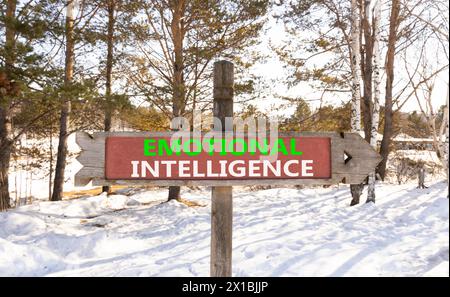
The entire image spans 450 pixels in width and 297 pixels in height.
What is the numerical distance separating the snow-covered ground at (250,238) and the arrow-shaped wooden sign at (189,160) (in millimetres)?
945

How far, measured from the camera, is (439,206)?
7.55 metres

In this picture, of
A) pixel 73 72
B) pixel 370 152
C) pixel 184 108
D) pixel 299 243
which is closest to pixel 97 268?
pixel 299 243

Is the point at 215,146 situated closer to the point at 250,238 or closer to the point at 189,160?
the point at 189,160

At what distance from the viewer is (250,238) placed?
566 centimetres

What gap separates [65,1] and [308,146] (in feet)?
35.3

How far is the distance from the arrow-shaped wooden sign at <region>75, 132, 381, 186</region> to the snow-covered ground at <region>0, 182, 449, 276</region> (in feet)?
3.10

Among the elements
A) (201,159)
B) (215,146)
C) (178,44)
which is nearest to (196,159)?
(201,159)

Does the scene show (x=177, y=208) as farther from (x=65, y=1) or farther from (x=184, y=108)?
(x=65, y=1)

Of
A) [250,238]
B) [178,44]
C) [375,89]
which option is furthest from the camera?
→ [178,44]

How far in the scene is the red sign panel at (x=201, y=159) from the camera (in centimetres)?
203

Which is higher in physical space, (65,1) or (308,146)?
(65,1)

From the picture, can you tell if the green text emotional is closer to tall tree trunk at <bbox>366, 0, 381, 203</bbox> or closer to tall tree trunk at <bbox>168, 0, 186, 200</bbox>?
tall tree trunk at <bbox>366, 0, 381, 203</bbox>

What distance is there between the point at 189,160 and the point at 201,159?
0.07 metres
